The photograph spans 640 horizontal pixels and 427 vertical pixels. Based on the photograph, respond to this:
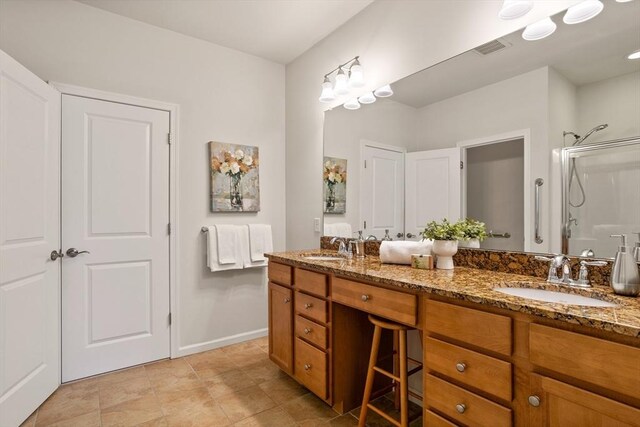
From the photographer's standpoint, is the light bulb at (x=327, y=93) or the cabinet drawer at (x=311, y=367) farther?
the light bulb at (x=327, y=93)

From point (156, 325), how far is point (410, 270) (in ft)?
6.87

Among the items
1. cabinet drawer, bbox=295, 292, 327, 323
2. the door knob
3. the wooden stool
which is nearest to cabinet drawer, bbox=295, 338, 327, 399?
cabinet drawer, bbox=295, 292, 327, 323

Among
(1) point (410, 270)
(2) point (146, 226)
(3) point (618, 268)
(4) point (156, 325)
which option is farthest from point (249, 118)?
(3) point (618, 268)

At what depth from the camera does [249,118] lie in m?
3.17

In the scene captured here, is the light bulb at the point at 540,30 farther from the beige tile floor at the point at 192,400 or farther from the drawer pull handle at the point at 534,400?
the beige tile floor at the point at 192,400

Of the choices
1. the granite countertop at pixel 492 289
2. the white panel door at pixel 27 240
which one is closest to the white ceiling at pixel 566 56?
the granite countertop at pixel 492 289

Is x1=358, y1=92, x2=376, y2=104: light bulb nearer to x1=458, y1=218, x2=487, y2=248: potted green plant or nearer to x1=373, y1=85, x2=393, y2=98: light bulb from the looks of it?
x1=373, y1=85, x2=393, y2=98: light bulb

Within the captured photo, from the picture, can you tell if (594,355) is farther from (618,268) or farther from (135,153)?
(135,153)

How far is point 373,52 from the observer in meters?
2.43

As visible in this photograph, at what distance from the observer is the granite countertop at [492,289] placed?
909 millimetres

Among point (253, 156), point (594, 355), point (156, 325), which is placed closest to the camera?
point (594, 355)

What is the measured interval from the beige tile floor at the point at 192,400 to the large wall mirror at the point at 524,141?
1.20 m

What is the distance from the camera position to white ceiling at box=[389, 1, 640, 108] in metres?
1.35

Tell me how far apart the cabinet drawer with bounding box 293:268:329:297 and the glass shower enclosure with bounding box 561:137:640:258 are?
1.16 meters
